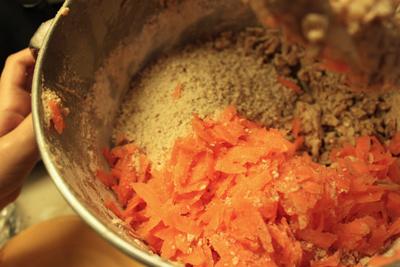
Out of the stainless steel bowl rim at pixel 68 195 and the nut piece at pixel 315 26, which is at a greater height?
the nut piece at pixel 315 26

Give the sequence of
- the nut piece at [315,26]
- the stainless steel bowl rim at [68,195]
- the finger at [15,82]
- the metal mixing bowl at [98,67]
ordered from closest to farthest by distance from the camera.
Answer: the nut piece at [315,26]
the stainless steel bowl rim at [68,195]
the metal mixing bowl at [98,67]
the finger at [15,82]

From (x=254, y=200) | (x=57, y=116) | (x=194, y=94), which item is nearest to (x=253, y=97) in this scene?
(x=194, y=94)

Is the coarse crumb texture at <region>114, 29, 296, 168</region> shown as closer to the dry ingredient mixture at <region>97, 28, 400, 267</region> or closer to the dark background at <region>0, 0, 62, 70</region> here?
the dry ingredient mixture at <region>97, 28, 400, 267</region>

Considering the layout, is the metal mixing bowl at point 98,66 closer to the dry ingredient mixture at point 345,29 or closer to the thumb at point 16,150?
the thumb at point 16,150

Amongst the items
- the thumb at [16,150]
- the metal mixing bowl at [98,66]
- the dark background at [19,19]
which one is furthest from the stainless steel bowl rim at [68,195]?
the dark background at [19,19]

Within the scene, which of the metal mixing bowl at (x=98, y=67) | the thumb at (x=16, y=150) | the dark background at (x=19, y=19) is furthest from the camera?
the dark background at (x=19, y=19)
